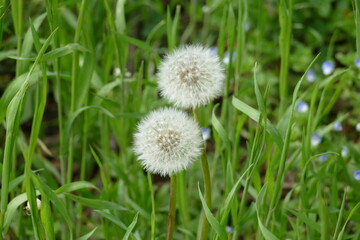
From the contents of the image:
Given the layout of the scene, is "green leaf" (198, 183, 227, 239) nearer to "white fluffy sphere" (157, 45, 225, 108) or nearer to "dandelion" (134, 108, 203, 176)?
"dandelion" (134, 108, 203, 176)

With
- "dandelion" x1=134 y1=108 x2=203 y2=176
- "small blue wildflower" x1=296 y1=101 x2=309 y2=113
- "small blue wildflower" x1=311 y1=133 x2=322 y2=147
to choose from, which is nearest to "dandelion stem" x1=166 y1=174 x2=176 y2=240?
"dandelion" x1=134 y1=108 x2=203 y2=176

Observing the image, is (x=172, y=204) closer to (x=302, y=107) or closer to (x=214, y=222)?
(x=214, y=222)

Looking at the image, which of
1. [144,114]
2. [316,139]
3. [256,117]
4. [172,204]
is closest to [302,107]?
[316,139]

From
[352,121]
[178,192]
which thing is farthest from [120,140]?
[352,121]

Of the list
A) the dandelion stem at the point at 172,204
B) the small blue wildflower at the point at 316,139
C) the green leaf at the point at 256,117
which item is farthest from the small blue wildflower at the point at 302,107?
the dandelion stem at the point at 172,204

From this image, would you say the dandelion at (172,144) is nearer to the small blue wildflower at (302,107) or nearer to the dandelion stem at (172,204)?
the dandelion stem at (172,204)
